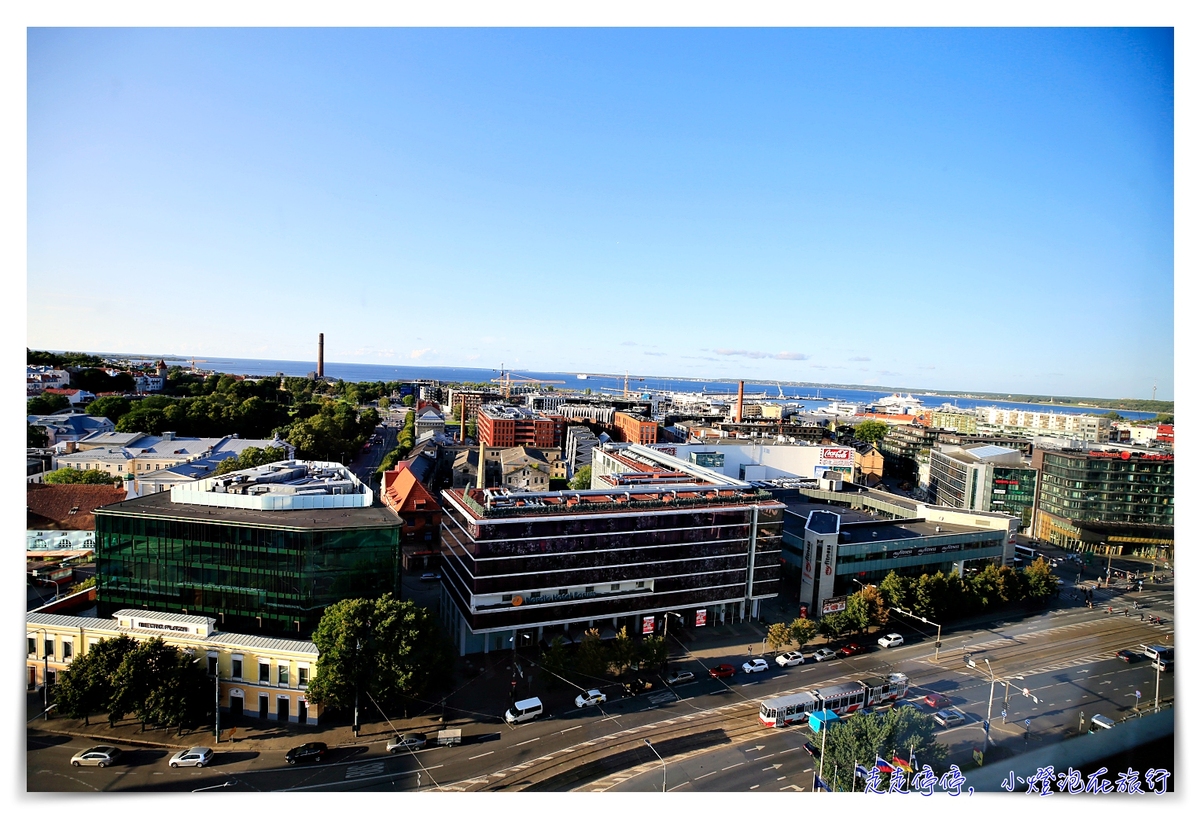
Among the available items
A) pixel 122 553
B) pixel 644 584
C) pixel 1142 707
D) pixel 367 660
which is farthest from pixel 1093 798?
pixel 122 553

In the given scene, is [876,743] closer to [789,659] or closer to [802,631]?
[789,659]

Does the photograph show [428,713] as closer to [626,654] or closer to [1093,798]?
[626,654]

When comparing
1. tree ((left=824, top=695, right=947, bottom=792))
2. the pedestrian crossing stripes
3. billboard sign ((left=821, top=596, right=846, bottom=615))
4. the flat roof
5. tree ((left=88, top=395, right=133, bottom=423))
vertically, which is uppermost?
tree ((left=88, top=395, right=133, bottom=423))

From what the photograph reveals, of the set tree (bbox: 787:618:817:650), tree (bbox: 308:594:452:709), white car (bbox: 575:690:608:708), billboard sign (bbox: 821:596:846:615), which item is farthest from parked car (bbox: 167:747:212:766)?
billboard sign (bbox: 821:596:846:615)

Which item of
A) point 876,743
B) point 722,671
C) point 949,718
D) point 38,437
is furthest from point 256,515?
point 38,437

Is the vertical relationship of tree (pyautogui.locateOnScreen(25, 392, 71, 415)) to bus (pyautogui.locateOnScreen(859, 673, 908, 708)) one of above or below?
above

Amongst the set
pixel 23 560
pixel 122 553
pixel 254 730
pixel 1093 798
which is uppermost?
pixel 23 560

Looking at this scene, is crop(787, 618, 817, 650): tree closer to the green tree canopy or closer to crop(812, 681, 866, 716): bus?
crop(812, 681, 866, 716): bus
